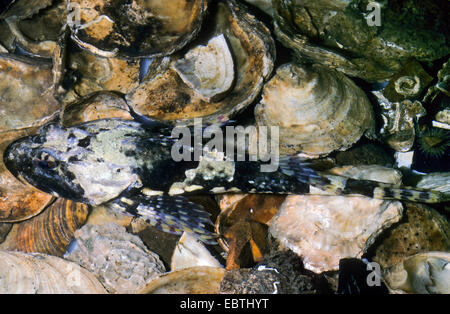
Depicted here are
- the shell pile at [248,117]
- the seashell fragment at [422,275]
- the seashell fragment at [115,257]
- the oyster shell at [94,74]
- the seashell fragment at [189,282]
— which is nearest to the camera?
the seashell fragment at [422,275]

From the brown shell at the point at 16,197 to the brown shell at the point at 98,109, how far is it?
54 cm

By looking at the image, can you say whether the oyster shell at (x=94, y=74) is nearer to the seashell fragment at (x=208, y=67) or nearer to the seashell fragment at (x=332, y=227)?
the seashell fragment at (x=208, y=67)

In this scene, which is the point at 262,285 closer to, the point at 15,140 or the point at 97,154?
the point at 97,154

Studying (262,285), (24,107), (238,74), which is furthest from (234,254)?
(24,107)

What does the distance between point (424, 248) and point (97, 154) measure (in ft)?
9.81

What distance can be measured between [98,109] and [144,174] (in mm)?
902

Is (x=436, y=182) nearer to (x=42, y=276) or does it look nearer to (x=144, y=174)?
(x=144, y=174)

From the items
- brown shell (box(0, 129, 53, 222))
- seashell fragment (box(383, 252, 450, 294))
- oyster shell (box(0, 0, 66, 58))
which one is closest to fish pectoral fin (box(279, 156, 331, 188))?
seashell fragment (box(383, 252, 450, 294))

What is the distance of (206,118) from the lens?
118 inches

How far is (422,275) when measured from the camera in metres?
2.32

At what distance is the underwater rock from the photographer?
267 centimetres

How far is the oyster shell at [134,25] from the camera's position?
2.70m

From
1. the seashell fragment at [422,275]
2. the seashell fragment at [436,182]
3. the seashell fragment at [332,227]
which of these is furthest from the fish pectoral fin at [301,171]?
the seashell fragment at [436,182]
